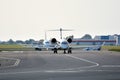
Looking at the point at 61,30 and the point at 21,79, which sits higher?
the point at 61,30

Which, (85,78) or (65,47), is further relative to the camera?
(65,47)

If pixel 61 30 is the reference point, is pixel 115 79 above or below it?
below

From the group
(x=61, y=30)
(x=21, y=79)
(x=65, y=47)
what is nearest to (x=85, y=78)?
(x=21, y=79)

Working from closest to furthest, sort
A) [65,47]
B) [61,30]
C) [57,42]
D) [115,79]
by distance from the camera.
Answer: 1. [115,79]
2. [65,47]
3. [57,42]
4. [61,30]

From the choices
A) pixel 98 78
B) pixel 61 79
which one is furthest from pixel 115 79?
pixel 61 79

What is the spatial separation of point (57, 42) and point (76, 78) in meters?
59.5

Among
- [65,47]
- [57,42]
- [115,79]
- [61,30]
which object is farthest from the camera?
[61,30]

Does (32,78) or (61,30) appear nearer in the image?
(32,78)

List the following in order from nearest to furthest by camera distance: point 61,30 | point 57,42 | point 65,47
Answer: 1. point 65,47
2. point 57,42
3. point 61,30

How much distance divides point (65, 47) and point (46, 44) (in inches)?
1079

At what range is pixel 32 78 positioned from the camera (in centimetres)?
2455

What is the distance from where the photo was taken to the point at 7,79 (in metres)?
24.0

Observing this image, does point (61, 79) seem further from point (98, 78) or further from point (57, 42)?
point (57, 42)

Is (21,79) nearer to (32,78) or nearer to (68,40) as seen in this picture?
(32,78)
